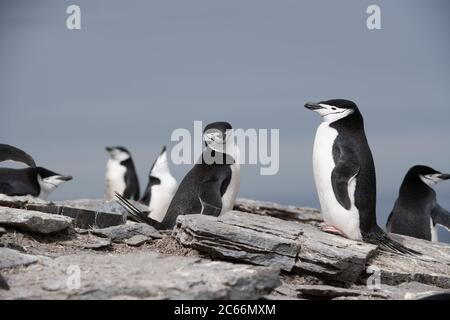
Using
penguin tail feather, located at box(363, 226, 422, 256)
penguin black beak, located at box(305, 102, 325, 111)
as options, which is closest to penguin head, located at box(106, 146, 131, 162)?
penguin black beak, located at box(305, 102, 325, 111)

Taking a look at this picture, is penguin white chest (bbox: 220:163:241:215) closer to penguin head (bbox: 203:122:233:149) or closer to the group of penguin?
the group of penguin

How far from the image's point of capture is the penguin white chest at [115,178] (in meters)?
21.3

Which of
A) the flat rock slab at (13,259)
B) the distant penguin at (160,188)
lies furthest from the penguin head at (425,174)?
the flat rock slab at (13,259)

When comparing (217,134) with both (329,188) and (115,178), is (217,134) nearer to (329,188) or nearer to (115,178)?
(329,188)

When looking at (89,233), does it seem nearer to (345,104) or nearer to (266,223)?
(266,223)

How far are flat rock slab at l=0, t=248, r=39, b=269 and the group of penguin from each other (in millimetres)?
2255

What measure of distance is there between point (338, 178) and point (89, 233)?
2.76 m

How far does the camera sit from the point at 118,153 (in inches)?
929

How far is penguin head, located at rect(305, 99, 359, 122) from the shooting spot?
29.0 ft

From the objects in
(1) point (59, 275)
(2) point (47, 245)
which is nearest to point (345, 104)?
(2) point (47, 245)

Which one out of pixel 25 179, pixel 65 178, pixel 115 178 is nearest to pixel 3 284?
pixel 25 179
